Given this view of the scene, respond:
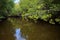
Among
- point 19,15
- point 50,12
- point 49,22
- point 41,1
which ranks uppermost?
point 41,1

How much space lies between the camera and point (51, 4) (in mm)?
24484

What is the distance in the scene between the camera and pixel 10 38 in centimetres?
1558

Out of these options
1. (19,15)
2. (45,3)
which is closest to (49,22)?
(45,3)

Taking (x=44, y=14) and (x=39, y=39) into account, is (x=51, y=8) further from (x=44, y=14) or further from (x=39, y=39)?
(x=39, y=39)

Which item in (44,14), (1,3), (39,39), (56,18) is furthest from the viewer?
(1,3)

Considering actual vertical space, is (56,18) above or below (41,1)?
below

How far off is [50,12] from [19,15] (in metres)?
29.6

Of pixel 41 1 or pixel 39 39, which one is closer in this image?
pixel 39 39

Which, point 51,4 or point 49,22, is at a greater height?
point 51,4

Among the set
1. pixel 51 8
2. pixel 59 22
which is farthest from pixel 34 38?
pixel 51 8

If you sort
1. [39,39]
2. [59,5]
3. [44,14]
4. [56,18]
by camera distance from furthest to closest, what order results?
[44,14]
[56,18]
[59,5]
[39,39]

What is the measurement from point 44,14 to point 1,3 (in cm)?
922

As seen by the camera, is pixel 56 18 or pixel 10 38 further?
pixel 56 18

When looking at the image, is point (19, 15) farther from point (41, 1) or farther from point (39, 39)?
point (39, 39)
